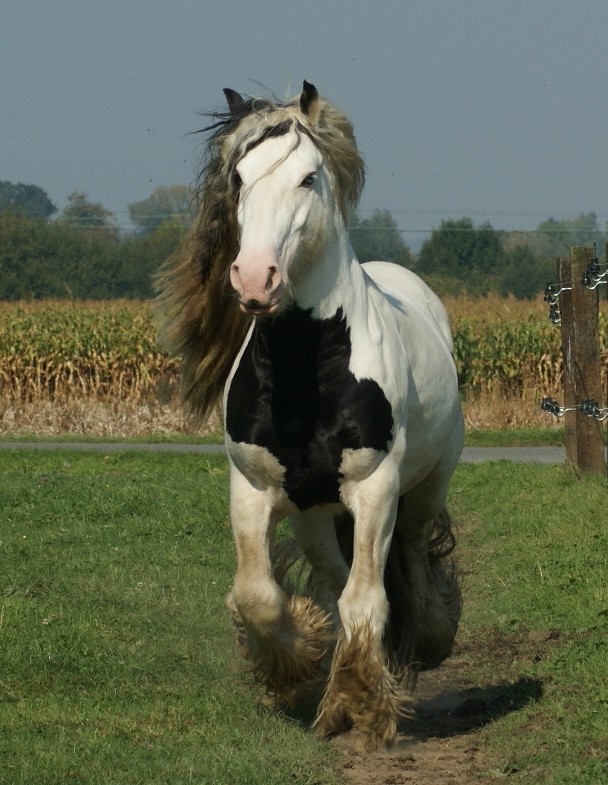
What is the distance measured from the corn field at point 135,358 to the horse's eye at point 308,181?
19.0m

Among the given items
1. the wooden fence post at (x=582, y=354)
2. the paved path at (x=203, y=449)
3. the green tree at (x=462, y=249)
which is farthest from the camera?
the green tree at (x=462, y=249)

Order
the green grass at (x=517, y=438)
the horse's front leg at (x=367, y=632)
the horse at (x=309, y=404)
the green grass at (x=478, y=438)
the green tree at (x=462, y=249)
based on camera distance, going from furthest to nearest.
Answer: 1. the green tree at (x=462, y=249)
2. the green grass at (x=478, y=438)
3. the green grass at (x=517, y=438)
4. the horse's front leg at (x=367, y=632)
5. the horse at (x=309, y=404)

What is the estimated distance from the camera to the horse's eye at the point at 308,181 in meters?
4.89

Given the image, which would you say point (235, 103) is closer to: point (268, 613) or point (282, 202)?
point (282, 202)

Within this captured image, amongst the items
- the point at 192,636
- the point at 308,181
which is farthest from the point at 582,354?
the point at 308,181

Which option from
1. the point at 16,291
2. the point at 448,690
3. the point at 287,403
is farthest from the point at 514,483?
the point at 16,291

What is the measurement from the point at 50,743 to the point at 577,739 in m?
2.00

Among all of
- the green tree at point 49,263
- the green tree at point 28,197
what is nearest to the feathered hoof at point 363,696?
the green tree at point 49,263

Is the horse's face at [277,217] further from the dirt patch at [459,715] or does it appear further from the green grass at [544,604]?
the green grass at [544,604]

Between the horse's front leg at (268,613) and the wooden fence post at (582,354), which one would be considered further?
the wooden fence post at (582,354)

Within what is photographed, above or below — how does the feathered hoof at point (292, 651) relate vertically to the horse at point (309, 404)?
below

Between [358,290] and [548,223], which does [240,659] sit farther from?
[548,223]

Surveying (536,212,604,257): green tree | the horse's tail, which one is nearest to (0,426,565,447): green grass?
the horse's tail

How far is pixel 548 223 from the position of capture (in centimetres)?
8400
